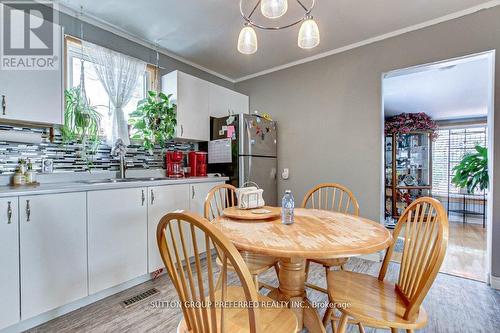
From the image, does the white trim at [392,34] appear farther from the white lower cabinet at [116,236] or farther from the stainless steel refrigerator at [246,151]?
the white lower cabinet at [116,236]


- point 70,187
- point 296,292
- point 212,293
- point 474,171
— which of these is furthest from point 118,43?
point 474,171

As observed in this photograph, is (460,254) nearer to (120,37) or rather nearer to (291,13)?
(291,13)

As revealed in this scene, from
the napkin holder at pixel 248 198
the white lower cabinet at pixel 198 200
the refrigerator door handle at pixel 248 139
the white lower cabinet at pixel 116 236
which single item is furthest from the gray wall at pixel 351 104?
the white lower cabinet at pixel 116 236

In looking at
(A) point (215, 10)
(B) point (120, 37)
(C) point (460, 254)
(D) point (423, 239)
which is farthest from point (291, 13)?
(C) point (460, 254)

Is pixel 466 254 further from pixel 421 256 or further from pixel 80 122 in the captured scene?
pixel 80 122

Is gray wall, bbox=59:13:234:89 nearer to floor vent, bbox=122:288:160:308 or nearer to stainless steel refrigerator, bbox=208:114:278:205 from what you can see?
stainless steel refrigerator, bbox=208:114:278:205

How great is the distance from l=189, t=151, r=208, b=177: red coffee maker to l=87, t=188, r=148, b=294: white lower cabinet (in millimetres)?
894

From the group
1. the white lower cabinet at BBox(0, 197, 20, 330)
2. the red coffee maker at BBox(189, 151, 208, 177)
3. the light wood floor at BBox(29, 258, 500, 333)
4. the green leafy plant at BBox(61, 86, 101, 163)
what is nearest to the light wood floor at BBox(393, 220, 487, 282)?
the light wood floor at BBox(29, 258, 500, 333)

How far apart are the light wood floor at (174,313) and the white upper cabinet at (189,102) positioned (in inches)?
66.5

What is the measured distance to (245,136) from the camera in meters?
3.01

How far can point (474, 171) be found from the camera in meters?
4.28

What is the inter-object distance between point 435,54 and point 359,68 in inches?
28.5

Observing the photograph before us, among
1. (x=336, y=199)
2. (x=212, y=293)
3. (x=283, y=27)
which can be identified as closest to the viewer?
(x=212, y=293)

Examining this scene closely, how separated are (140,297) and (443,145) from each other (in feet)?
22.1
